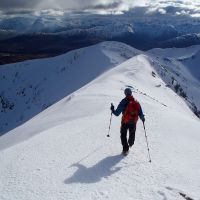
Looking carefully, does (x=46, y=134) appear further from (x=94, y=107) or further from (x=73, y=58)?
(x=73, y=58)

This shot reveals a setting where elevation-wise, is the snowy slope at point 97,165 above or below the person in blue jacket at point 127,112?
below

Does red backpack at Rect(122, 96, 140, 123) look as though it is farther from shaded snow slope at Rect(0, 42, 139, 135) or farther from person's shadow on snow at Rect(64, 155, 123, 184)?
shaded snow slope at Rect(0, 42, 139, 135)

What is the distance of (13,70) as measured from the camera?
101m

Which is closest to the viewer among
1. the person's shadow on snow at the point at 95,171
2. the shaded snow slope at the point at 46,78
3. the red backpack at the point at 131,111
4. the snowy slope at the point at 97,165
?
the snowy slope at the point at 97,165

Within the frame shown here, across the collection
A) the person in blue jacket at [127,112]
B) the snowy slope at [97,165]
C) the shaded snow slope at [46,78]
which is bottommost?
the shaded snow slope at [46,78]

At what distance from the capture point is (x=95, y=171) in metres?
11.3

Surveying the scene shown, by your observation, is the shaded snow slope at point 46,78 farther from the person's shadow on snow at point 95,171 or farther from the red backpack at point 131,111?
the person's shadow on snow at point 95,171

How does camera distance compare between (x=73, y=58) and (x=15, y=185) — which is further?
(x=73, y=58)

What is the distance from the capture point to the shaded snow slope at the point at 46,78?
6781cm

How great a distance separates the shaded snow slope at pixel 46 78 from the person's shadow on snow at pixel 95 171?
Answer: 49.3m

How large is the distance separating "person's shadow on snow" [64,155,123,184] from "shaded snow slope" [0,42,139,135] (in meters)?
49.3

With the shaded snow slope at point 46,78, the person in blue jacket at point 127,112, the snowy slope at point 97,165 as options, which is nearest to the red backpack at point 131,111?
the person in blue jacket at point 127,112

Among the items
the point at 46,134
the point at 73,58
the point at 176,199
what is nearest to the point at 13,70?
the point at 73,58

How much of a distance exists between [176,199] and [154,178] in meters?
1.21
